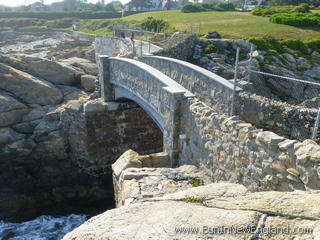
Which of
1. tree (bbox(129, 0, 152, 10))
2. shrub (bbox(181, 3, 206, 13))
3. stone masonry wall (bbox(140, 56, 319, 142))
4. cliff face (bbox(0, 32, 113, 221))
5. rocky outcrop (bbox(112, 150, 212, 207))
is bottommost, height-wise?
cliff face (bbox(0, 32, 113, 221))

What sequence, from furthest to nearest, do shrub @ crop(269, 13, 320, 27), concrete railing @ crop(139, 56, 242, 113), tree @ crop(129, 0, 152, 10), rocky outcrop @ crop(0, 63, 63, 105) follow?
1. tree @ crop(129, 0, 152, 10)
2. shrub @ crop(269, 13, 320, 27)
3. rocky outcrop @ crop(0, 63, 63, 105)
4. concrete railing @ crop(139, 56, 242, 113)

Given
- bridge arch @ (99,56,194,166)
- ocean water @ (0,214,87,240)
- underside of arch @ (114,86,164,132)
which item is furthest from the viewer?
ocean water @ (0,214,87,240)

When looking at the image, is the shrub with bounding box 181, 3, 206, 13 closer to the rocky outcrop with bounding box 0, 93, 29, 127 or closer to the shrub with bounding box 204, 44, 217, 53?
→ the shrub with bounding box 204, 44, 217, 53

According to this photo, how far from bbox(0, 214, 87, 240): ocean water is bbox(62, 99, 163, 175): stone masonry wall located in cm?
333

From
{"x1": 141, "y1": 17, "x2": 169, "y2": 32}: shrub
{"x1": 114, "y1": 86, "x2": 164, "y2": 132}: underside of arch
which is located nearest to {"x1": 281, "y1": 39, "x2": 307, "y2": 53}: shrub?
{"x1": 114, "y1": 86, "x2": 164, "y2": 132}: underside of arch

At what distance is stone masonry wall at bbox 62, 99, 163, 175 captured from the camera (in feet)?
54.5

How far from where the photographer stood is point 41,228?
14.6m

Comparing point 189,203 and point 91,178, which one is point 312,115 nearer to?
point 189,203

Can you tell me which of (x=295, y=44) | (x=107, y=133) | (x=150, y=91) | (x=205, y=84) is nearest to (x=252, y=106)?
(x=205, y=84)

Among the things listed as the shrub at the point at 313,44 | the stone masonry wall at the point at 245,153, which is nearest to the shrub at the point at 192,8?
the shrub at the point at 313,44

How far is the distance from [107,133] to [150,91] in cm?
650

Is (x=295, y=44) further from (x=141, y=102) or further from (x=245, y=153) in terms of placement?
(x=245, y=153)

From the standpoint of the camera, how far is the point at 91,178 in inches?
699

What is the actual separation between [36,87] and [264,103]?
723 inches
